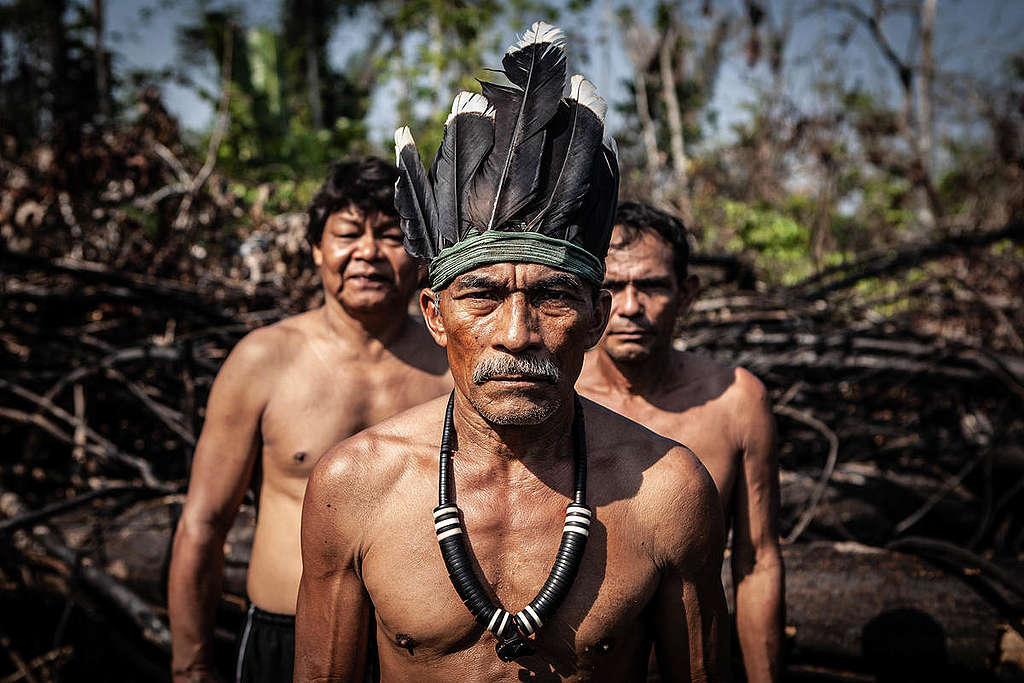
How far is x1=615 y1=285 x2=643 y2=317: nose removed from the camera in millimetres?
2689

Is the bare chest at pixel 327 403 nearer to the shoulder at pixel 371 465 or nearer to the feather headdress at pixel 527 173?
the shoulder at pixel 371 465

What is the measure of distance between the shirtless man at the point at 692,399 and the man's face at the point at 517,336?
1009mm

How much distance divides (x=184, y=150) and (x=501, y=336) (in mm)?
5191

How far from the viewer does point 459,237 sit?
1.75m

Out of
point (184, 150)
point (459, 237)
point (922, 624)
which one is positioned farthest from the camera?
point (184, 150)

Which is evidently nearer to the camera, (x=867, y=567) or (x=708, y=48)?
(x=867, y=567)

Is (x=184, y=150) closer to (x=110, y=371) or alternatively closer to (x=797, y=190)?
(x=110, y=371)

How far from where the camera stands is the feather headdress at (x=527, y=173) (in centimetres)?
169

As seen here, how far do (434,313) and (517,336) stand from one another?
0.30 metres

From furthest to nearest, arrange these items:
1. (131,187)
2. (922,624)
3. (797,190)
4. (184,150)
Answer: (797,190)
(184,150)
(131,187)
(922,624)

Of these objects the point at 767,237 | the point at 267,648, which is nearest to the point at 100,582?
the point at 267,648

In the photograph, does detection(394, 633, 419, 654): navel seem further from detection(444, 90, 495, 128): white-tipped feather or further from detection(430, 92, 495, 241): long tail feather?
detection(444, 90, 495, 128): white-tipped feather

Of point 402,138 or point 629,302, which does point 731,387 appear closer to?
point 629,302

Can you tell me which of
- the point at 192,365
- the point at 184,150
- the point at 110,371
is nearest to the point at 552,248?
the point at 192,365
